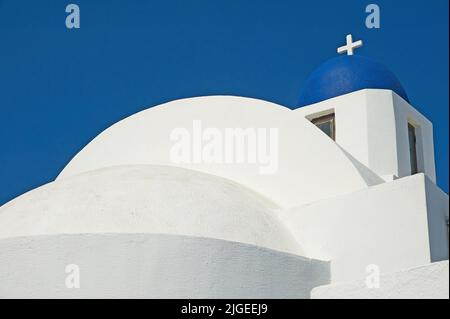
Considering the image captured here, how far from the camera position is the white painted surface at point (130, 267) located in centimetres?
705

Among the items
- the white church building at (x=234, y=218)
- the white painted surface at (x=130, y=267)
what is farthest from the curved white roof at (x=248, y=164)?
the white painted surface at (x=130, y=267)

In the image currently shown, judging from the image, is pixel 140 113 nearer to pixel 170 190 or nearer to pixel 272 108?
pixel 272 108

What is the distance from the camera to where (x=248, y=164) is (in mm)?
9805

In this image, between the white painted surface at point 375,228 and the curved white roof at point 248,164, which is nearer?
the white painted surface at point 375,228

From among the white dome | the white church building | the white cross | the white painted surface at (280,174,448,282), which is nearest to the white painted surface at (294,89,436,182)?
the white church building

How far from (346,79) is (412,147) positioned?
1.63m

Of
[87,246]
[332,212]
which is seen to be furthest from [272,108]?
[87,246]

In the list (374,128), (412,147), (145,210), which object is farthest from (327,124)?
(145,210)

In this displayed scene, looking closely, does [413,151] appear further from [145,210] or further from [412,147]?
[145,210]

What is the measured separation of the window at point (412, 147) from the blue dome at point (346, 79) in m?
0.67

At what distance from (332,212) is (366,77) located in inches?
166

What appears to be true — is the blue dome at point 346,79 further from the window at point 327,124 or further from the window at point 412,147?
the window at point 412,147
